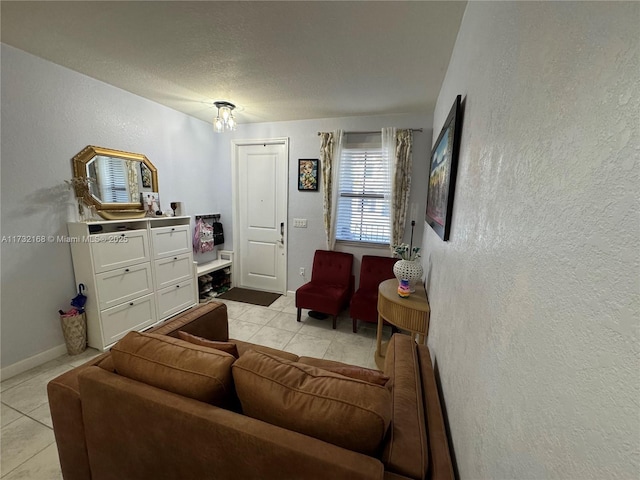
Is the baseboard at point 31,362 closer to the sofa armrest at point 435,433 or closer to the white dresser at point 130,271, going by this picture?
the white dresser at point 130,271

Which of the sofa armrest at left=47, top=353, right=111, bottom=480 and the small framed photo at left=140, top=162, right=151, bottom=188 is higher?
the small framed photo at left=140, top=162, right=151, bottom=188

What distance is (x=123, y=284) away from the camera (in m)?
2.51

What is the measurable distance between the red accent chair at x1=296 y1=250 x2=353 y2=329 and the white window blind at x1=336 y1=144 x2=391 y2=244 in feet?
1.14

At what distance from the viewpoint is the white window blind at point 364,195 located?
3.20 metres

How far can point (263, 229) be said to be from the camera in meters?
3.86

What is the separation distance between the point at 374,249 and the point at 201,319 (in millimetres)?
2253

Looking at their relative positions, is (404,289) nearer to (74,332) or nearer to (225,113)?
(225,113)

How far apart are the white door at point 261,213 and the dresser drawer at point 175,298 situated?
90 centimetres

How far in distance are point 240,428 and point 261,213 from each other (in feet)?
10.6

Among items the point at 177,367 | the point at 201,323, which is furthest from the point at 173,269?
the point at 177,367

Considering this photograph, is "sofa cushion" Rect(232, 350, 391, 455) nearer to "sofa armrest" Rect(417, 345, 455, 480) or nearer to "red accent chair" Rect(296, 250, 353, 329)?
"sofa armrest" Rect(417, 345, 455, 480)

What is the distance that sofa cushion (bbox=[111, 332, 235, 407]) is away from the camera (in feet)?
3.18

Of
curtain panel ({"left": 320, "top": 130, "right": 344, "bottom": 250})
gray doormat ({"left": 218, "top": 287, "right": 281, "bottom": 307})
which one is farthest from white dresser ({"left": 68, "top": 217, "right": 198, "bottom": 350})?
curtain panel ({"left": 320, "top": 130, "right": 344, "bottom": 250})

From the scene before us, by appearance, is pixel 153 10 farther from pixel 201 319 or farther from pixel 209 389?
pixel 209 389
